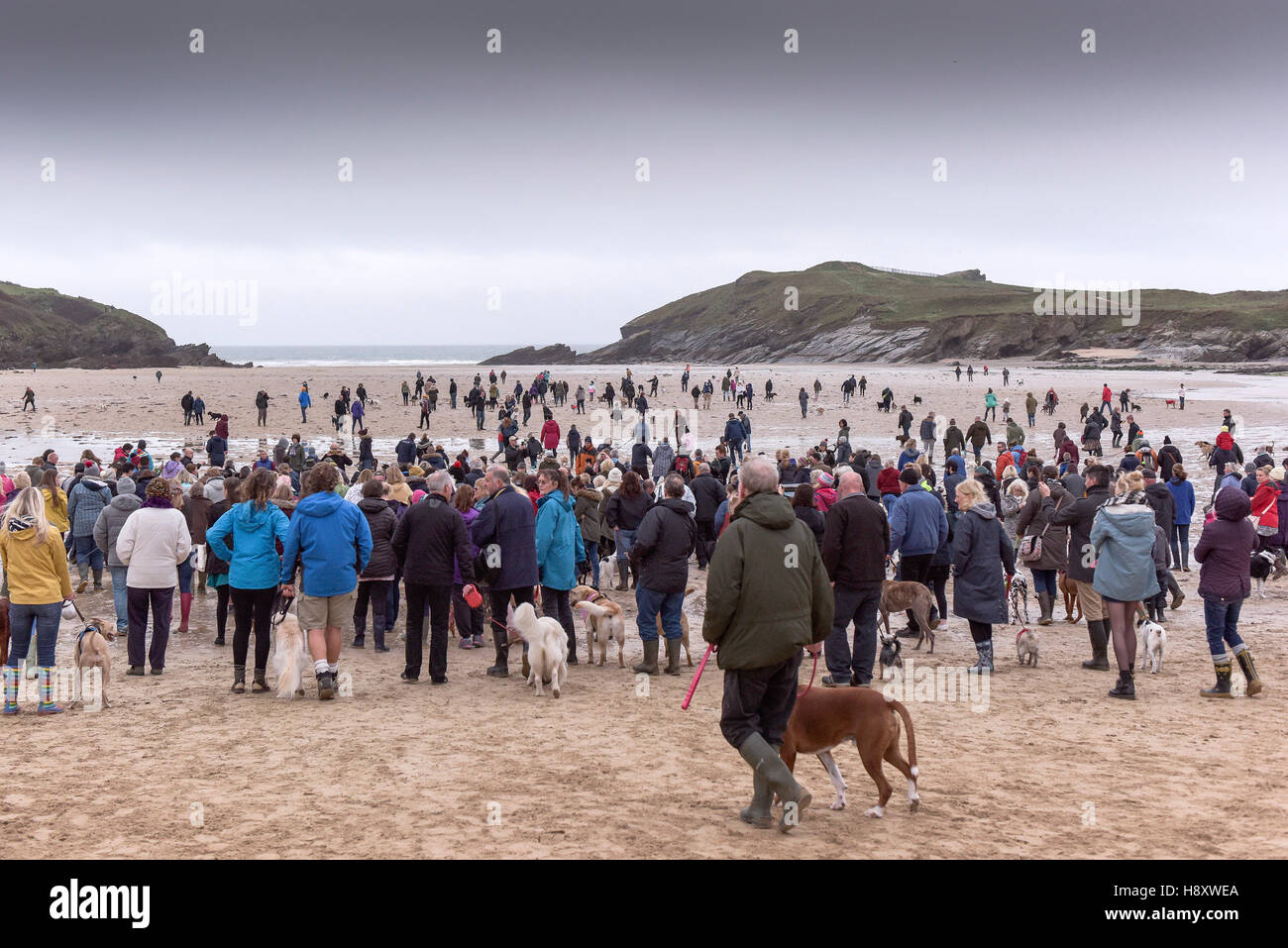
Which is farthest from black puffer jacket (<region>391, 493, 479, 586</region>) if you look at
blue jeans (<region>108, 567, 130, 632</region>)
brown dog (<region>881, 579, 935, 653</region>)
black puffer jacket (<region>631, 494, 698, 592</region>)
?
brown dog (<region>881, 579, 935, 653</region>)

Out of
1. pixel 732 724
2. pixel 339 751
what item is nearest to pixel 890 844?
pixel 732 724

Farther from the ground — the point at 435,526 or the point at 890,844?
the point at 435,526

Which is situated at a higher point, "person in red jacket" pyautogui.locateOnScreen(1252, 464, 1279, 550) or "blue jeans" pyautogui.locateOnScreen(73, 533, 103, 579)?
"person in red jacket" pyautogui.locateOnScreen(1252, 464, 1279, 550)

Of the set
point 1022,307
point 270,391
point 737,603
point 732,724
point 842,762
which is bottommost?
point 842,762

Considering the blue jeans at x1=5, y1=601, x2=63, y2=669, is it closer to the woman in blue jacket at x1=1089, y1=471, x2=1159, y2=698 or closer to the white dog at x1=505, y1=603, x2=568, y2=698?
the white dog at x1=505, y1=603, x2=568, y2=698

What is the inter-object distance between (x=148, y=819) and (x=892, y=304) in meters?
142

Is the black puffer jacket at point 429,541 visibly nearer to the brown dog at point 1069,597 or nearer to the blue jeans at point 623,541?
the blue jeans at point 623,541

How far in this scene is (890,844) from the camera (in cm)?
543

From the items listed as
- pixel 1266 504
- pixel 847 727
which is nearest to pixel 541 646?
pixel 847 727

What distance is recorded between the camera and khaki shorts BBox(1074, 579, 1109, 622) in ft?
34.0

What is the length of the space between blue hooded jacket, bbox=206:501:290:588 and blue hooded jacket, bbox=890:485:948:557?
6.21 m

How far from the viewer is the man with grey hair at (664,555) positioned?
9.50 m

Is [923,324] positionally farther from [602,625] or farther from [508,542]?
[508,542]

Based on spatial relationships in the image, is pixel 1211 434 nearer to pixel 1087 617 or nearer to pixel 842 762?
pixel 1087 617
